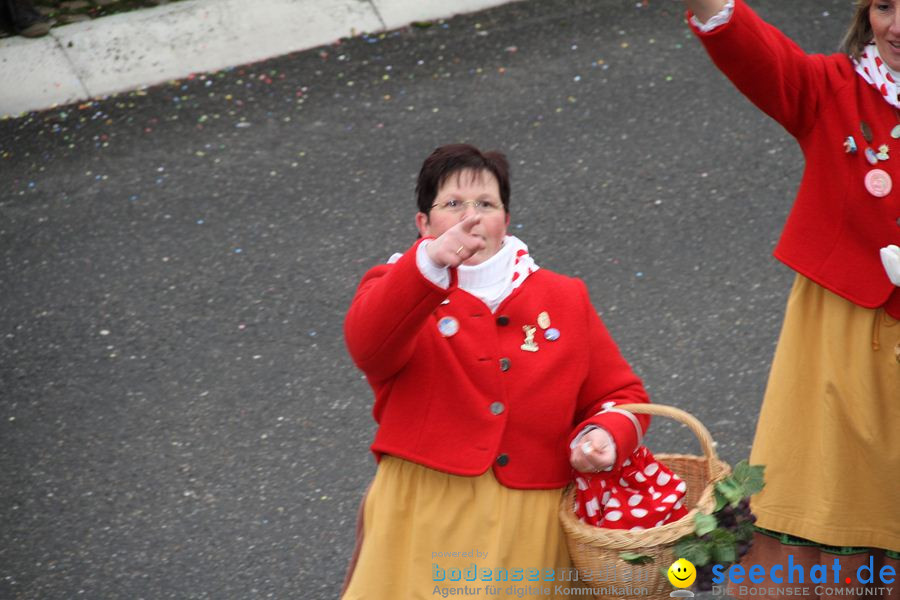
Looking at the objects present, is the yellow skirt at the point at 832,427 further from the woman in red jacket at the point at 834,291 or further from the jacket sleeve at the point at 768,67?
the jacket sleeve at the point at 768,67

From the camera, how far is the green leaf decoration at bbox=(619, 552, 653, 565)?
2.54 meters

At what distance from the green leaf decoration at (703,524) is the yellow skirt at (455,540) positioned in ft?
1.07

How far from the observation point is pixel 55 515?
4.32m

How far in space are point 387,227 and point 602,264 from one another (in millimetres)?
973

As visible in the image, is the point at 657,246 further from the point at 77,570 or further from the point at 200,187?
the point at 77,570

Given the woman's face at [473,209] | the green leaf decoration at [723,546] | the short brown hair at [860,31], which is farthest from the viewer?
the short brown hair at [860,31]

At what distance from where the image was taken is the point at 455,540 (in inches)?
108

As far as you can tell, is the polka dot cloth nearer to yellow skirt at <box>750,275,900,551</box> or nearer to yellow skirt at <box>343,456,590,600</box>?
yellow skirt at <box>343,456,590,600</box>

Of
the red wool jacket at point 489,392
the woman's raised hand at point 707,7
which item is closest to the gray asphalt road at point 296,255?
the red wool jacket at point 489,392

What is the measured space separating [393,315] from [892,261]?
47.3 inches

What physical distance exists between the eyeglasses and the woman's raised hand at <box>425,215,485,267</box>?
0.25 m

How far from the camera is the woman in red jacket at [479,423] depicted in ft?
8.93

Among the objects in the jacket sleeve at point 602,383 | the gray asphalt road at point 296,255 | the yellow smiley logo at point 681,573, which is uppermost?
the jacket sleeve at point 602,383

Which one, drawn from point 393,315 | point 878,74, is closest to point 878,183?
point 878,74
